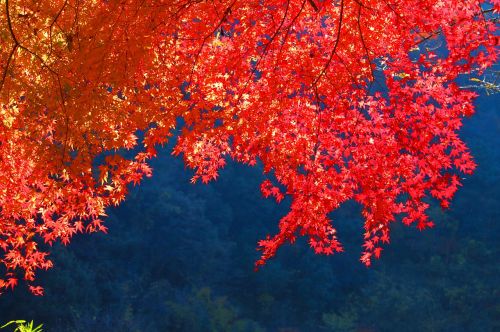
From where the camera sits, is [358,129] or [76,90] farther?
[358,129]

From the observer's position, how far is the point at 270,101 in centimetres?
448

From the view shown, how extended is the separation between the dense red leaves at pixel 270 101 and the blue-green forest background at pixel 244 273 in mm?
7716

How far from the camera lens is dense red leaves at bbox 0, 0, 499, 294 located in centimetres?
406

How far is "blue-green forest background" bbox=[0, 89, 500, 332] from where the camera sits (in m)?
13.0

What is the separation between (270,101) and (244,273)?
1138 cm

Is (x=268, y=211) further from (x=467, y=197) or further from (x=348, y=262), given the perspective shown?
(x=467, y=197)

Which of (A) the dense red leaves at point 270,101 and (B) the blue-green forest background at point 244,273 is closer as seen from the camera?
(A) the dense red leaves at point 270,101

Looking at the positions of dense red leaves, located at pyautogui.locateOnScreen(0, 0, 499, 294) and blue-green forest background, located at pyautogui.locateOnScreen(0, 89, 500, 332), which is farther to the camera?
blue-green forest background, located at pyautogui.locateOnScreen(0, 89, 500, 332)

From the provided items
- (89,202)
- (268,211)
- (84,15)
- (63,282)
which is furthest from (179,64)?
(268,211)

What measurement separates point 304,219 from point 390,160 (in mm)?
783

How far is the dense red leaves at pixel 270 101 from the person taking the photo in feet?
13.3

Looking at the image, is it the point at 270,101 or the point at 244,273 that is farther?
the point at 244,273

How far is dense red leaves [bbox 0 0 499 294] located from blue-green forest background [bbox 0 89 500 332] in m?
7.72

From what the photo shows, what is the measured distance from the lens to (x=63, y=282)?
1202 cm
